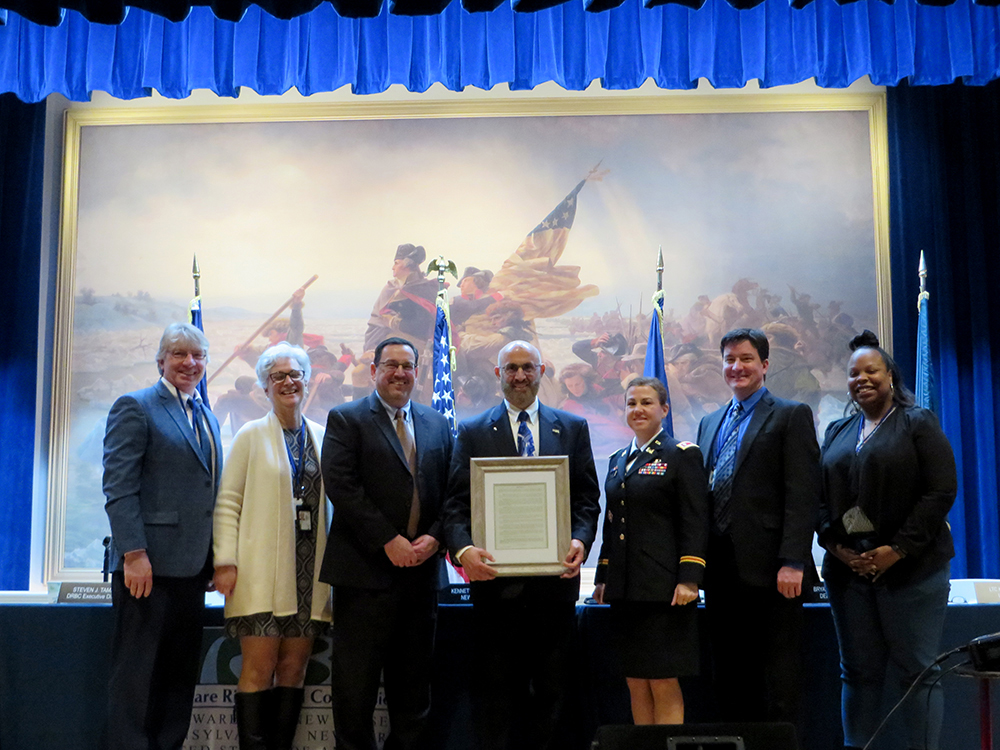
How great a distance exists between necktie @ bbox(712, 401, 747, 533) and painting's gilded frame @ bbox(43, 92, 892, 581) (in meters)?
2.92

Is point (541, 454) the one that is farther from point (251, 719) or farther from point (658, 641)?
point (251, 719)

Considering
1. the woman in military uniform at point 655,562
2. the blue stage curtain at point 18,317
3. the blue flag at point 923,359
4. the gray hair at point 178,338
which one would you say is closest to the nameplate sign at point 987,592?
the woman in military uniform at point 655,562

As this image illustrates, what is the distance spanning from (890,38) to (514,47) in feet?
5.36

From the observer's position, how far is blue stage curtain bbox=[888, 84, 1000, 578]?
5656 millimetres

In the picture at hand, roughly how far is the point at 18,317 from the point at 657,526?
4.68 metres

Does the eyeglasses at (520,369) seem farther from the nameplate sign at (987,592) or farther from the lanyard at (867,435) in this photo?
the nameplate sign at (987,592)

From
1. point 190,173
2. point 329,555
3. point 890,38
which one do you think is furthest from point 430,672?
point 190,173

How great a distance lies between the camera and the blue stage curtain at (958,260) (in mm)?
5656

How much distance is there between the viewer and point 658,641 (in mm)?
3188

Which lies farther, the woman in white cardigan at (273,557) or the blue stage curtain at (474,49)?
the blue stage curtain at (474,49)

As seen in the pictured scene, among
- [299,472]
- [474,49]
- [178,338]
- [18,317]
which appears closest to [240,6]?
[474,49]

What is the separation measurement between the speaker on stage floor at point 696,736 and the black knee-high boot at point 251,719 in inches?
53.8

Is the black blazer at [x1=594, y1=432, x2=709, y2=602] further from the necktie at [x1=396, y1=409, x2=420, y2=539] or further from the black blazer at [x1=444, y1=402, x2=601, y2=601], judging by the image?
the necktie at [x1=396, y1=409, x2=420, y2=539]

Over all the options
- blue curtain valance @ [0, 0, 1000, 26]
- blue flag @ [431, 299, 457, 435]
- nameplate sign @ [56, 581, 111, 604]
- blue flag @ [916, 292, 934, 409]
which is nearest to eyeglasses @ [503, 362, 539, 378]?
blue curtain valance @ [0, 0, 1000, 26]
